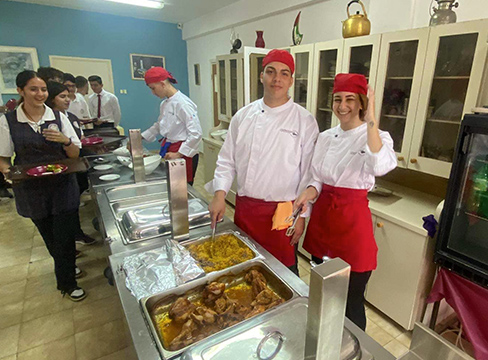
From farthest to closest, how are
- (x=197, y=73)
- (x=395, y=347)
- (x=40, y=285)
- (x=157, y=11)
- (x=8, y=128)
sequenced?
(x=197, y=73) < (x=157, y=11) < (x=40, y=285) < (x=395, y=347) < (x=8, y=128)

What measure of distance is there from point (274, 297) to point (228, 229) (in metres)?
0.46

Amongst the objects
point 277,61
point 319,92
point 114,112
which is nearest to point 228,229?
point 277,61

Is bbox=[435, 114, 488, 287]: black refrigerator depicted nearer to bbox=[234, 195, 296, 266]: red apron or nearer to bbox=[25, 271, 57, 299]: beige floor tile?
bbox=[234, 195, 296, 266]: red apron

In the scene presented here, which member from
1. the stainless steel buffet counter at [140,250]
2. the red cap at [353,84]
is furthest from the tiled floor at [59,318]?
the red cap at [353,84]

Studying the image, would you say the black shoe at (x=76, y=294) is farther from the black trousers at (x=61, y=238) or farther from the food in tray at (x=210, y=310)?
the food in tray at (x=210, y=310)

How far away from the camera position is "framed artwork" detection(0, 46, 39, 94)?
5.04 meters

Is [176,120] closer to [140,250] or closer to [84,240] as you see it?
[84,240]

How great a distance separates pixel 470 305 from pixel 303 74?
222 centimetres

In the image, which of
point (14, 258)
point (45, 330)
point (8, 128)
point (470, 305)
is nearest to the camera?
point (470, 305)

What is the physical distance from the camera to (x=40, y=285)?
232 centimetres

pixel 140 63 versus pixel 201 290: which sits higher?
pixel 140 63

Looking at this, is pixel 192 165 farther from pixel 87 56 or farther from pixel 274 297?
pixel 87 56

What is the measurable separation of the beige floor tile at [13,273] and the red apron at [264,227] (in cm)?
213

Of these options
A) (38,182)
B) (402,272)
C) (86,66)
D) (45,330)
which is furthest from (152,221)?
(86,66)
